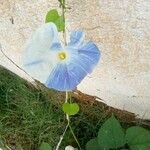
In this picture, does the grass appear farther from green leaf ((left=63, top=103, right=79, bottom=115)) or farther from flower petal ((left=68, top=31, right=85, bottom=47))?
flower petal ((left=68, top=31, right=85, bottom=47))

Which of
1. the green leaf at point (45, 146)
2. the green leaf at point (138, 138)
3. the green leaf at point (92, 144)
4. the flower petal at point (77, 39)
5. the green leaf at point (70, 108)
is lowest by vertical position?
the green leaf at point (45, 146)

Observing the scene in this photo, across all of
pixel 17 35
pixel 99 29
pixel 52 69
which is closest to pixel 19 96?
pixel 17 35

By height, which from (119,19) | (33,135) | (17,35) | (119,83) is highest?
(119,19)

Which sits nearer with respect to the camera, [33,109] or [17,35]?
[17,35]

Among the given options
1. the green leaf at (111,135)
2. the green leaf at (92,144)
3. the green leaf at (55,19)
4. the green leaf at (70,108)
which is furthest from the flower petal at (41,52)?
the green leaf at (92,144)

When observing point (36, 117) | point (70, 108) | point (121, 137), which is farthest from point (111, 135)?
point (36, 117)

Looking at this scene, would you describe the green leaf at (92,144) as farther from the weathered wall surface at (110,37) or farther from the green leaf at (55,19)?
the green leaf at (55,19)

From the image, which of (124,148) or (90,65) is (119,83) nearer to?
(124,148)

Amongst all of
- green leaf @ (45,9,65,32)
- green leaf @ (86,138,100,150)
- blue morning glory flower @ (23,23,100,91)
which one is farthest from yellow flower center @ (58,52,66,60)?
green leaf @ (86,138,100,150)
